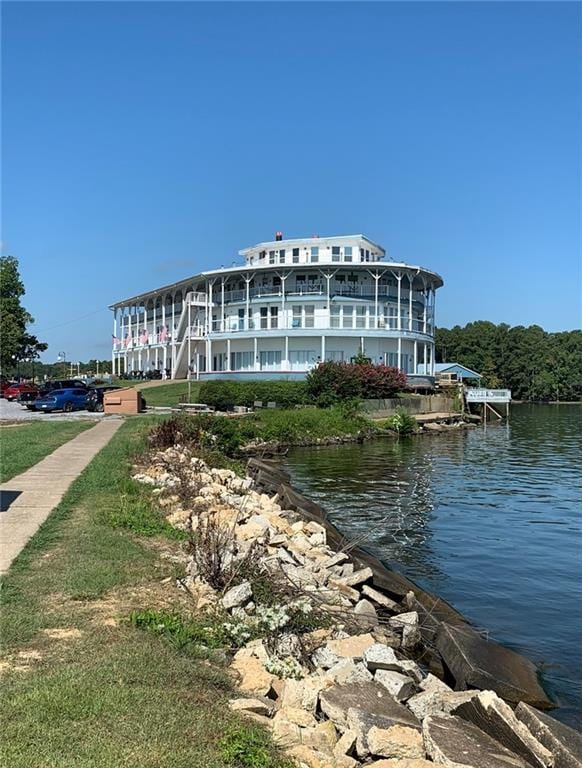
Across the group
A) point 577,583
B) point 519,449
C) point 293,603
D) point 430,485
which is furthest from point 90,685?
point 519,449

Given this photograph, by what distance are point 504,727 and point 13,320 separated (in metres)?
69.5

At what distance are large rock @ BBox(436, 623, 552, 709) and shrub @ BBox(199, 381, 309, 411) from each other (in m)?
38.8

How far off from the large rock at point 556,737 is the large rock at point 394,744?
1.01 meters

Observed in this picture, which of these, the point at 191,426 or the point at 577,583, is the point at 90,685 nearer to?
the point at 577,583

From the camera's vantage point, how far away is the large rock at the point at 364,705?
5.90 m

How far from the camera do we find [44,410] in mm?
43500

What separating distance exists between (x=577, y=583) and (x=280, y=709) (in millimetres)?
8964

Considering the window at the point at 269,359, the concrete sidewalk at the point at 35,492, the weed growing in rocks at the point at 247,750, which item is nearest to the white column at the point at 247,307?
the window at the point at 269,359

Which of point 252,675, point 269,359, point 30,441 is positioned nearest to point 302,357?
point 269,359

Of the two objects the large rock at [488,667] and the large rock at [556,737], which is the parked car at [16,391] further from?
the large rock at [556,737]

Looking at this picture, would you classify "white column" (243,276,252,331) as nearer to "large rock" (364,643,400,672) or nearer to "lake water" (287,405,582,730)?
"lake water" (287,405,582,730)

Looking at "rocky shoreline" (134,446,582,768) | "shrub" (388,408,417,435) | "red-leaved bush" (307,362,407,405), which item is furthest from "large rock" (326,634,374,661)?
Answer: "red-leaved bush" (307,362,407,405)

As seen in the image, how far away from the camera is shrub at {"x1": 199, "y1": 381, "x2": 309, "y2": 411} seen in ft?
156

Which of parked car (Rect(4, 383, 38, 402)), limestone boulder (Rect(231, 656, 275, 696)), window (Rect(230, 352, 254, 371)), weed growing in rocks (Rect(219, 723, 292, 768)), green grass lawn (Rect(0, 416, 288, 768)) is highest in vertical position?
window (Rect(230, 352, 254, 371))
